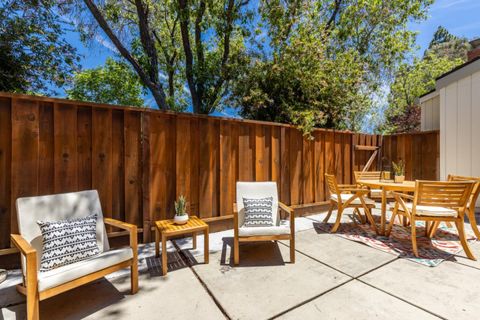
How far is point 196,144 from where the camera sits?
3.72 m

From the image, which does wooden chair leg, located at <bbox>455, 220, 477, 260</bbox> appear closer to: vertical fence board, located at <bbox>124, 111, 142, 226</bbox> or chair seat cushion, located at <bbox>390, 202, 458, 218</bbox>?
chair seat cushion, located at <bbox>390, 202, 458, 218</bbox>

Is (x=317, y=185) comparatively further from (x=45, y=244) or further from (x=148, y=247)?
(x=45, y=244)

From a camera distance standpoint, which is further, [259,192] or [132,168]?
[259,192]

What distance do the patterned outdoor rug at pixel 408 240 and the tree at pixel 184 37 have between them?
4.40 m

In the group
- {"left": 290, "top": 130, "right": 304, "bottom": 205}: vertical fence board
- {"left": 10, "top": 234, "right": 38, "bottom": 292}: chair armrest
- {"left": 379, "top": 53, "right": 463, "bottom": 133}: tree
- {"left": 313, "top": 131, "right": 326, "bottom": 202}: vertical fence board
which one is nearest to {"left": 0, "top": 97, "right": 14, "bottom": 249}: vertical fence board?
{"left": 10, "top": 234, "right": 38, "bottom": 292}: chair armrest

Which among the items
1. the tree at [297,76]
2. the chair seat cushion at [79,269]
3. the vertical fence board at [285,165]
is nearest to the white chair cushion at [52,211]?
the chair seat cushion at [79,269]

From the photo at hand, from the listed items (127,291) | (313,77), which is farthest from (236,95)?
(127,291)

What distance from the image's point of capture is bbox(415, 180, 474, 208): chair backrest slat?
2803 millimetres

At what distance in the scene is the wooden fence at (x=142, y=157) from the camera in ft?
8.44

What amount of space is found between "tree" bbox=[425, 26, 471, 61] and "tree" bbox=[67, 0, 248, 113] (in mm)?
18538

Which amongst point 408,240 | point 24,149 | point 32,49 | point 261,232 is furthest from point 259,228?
point 32,49

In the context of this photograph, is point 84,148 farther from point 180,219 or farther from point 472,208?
point 472,208

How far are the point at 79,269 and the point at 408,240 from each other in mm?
4123

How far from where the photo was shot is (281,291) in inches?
84.7
